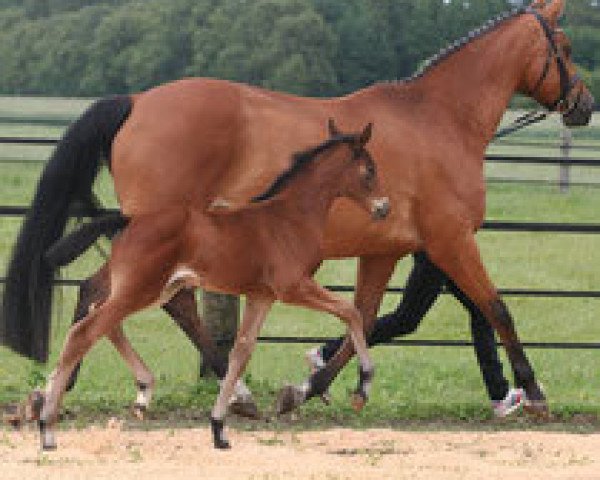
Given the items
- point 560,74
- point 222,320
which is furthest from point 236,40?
point 560,74

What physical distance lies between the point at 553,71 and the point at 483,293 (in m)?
1.38

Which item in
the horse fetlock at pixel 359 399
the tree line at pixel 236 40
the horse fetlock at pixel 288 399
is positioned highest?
the horse fetlock at pixel 359 399

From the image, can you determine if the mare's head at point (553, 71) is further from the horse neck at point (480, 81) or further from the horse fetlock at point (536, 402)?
the horse fetlock at point (536, 402)

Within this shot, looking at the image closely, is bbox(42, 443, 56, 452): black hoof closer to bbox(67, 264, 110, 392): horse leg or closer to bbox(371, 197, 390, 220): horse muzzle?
bbox(67, 264, 110, 392): horse leg

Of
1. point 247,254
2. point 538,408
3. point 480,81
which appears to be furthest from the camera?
point 480,81

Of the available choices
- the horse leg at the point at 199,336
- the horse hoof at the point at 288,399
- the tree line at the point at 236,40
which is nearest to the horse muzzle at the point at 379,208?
the horse hoof at the point at 288,399

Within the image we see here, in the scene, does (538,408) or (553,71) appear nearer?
(538,408)

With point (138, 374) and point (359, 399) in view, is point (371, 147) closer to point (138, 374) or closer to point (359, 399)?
point (359, 399)

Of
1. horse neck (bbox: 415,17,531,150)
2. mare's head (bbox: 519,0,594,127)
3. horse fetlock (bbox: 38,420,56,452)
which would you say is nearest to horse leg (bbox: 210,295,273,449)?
horse fetlock (bbox: 38,420,56,452)

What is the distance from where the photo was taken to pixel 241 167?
6.98 metres

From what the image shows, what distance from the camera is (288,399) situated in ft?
24.1

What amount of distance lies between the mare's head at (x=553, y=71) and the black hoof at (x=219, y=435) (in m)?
2.76

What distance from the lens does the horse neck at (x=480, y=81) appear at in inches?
306

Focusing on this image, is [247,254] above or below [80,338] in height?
above
